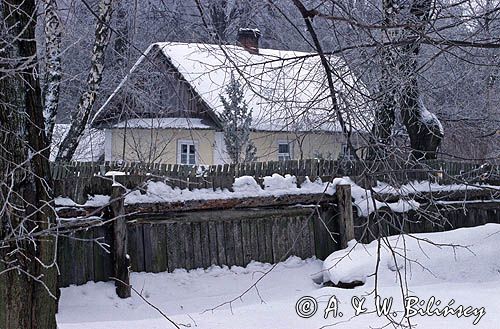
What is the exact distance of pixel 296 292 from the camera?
7711 millimetres

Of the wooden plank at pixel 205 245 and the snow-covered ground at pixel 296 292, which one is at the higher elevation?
the wooden plank at pixel 205 245

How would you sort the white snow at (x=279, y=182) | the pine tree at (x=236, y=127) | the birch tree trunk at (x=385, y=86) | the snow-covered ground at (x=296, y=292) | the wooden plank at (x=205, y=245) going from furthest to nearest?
1. the pine tree at (x=236, y=127)
2. the white snow at (x=279, y=182)
3. the wooden plank at (x=205, y=245)
4. the snow-covered ground at (x=296, y=292)
5. the birch tree trunk at (x=385, y=86)

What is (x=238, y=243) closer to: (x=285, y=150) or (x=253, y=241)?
(x=253, y=241)

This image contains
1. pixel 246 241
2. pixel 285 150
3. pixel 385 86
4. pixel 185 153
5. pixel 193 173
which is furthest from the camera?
pixel 185 153

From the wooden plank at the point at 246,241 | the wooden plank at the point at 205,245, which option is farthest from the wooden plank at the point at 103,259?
the wooden plank at the point at 246,241

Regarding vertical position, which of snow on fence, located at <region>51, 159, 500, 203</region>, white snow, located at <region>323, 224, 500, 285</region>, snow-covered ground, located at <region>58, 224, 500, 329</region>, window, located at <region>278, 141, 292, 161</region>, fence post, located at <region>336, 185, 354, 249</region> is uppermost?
window, located at <region>278, 141, 292, 161</region>

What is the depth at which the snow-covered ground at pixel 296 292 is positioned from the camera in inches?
243

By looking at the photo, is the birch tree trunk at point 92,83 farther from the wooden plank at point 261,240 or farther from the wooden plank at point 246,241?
the wooden plank at point 261,240

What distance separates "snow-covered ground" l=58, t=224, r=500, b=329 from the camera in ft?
20.2

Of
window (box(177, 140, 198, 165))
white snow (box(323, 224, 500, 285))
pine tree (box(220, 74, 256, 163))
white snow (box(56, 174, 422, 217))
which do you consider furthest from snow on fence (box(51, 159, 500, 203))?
window (box(177, 140, 198, 165))

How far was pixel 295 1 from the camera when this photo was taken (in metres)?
3.97

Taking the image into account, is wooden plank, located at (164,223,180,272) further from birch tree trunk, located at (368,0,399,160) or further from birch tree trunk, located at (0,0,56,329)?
birch tree trunk, located at (0,0,56,329)

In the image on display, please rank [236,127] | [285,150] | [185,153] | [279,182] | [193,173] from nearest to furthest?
[193,173], [279,182], [236,127], [285,150], [185,153]

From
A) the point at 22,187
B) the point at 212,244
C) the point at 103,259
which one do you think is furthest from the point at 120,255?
the point at 22,187
